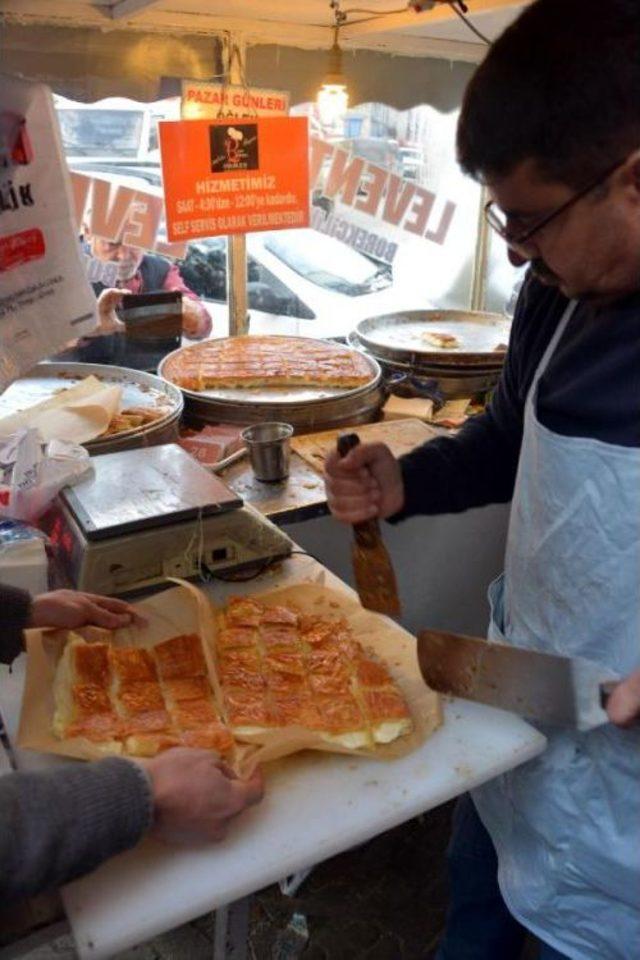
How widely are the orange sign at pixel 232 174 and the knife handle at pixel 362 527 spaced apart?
2124mm

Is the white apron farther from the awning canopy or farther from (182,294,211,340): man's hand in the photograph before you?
(182,294,211,340): man's hand

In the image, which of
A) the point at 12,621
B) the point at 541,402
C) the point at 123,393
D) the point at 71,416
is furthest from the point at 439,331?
the point at 12,621

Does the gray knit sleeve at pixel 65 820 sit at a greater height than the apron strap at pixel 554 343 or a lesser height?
lesser

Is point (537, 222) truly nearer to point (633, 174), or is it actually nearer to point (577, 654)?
point (633, 174)

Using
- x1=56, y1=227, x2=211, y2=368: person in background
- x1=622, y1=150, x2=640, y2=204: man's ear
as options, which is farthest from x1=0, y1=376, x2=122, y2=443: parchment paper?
x1=622, y1=150, x2=640, y2=204: man's ear

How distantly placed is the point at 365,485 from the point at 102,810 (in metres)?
1.02

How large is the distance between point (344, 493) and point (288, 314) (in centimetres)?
346

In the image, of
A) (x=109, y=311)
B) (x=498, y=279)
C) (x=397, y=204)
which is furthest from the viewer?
(x=498, y=279)

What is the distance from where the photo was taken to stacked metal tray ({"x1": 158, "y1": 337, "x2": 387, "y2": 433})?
10.9 feet

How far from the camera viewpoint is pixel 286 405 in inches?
131

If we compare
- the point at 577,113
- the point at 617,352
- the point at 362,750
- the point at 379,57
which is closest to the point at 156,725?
the point at 362,750

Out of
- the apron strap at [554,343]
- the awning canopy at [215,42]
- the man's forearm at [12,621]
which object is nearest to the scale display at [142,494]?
the man's forearm at [12,621]

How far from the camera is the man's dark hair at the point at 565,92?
1223 millimetres

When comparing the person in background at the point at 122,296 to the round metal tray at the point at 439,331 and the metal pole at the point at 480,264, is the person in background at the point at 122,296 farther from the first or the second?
the metal pole at the point at 480,264
